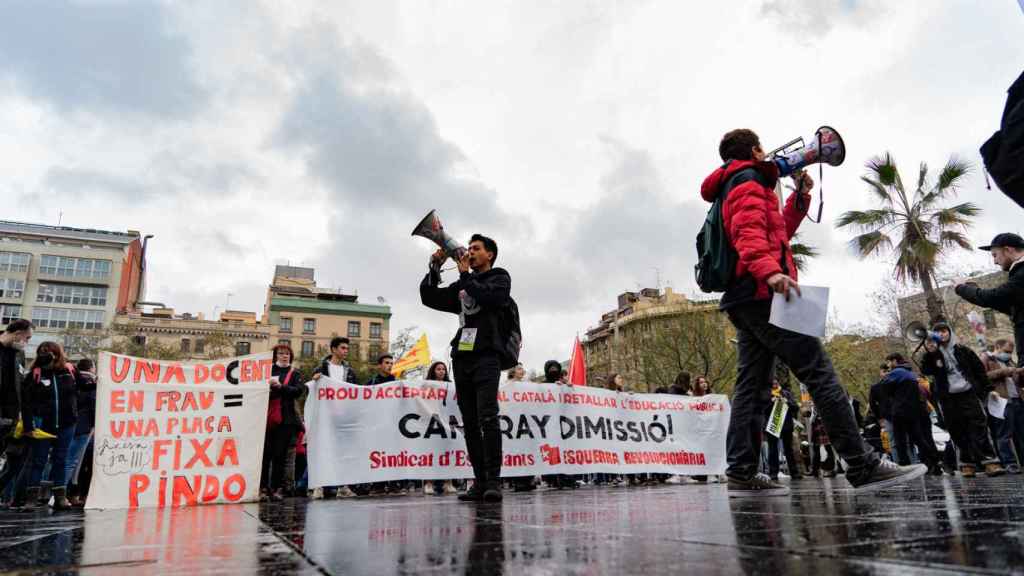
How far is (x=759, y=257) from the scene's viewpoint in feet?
11.0

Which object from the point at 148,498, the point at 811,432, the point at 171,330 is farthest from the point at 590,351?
the point at 148,498

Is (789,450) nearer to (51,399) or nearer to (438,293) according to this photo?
(438,293)

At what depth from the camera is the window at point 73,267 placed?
6088cm

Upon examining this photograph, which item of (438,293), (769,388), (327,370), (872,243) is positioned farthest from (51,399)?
(872,243)

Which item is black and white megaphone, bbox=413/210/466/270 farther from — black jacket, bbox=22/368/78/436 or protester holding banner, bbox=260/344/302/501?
black jacket, bbox=22/368/78/436

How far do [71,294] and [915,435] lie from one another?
69.8 meters

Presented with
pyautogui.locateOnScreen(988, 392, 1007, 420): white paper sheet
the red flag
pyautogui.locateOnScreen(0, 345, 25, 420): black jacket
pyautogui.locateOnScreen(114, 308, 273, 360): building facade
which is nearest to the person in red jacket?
pyautogui.locateOnScreen(0, 345, 25, 420): black jacket

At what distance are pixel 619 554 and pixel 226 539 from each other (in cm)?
147

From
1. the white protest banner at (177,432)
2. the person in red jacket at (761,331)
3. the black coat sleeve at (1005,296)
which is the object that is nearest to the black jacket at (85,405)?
the white protest banner at (177,432)

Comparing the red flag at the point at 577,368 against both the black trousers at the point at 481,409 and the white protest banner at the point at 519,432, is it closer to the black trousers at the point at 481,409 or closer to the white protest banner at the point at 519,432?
the white protest banner at the point at 519,432

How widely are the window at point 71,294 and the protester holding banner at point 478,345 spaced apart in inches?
2673

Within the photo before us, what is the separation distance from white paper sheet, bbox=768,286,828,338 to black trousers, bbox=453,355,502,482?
1.94 metres

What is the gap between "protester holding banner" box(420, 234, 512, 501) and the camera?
4.41 meters

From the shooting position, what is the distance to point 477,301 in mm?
4586
